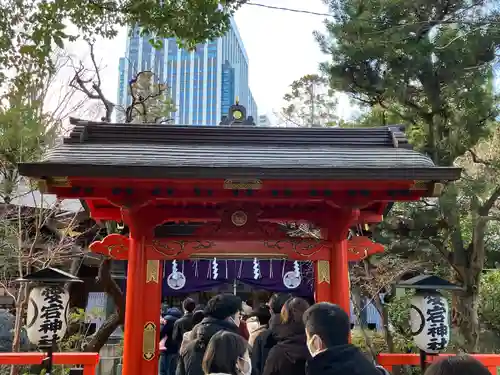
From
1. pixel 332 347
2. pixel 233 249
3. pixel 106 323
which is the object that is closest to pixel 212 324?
pixel 332 347

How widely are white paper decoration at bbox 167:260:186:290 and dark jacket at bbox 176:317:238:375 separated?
320 centimetres

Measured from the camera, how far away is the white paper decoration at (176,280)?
695cm

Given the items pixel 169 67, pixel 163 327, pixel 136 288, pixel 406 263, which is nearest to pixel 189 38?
pixel 136 288

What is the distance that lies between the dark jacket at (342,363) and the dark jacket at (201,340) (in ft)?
4.52

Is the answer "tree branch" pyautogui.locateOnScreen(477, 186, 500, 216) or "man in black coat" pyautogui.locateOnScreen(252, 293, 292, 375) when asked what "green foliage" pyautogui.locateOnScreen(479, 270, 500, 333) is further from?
"man in black coat" pyautogui.locateOnScreen(252, 293, 292, 375)

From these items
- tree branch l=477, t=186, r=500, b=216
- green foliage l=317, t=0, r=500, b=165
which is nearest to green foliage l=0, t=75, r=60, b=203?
green foliage l=317, t=0, r=500, b=165

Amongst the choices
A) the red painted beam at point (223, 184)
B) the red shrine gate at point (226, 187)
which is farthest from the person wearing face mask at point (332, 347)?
the red painted beam at point (223, 184)

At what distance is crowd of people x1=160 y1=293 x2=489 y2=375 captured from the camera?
2.11 m

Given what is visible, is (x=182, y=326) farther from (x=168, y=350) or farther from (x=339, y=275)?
(x=339, y=275)

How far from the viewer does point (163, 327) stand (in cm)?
660

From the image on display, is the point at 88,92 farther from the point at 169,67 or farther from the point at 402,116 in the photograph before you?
the point at 169,67

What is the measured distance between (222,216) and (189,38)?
2.19 metres

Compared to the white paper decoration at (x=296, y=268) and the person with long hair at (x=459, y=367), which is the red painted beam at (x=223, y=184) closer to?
the white paper decoration at (x=296, y=268)

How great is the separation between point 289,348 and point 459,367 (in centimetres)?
167
